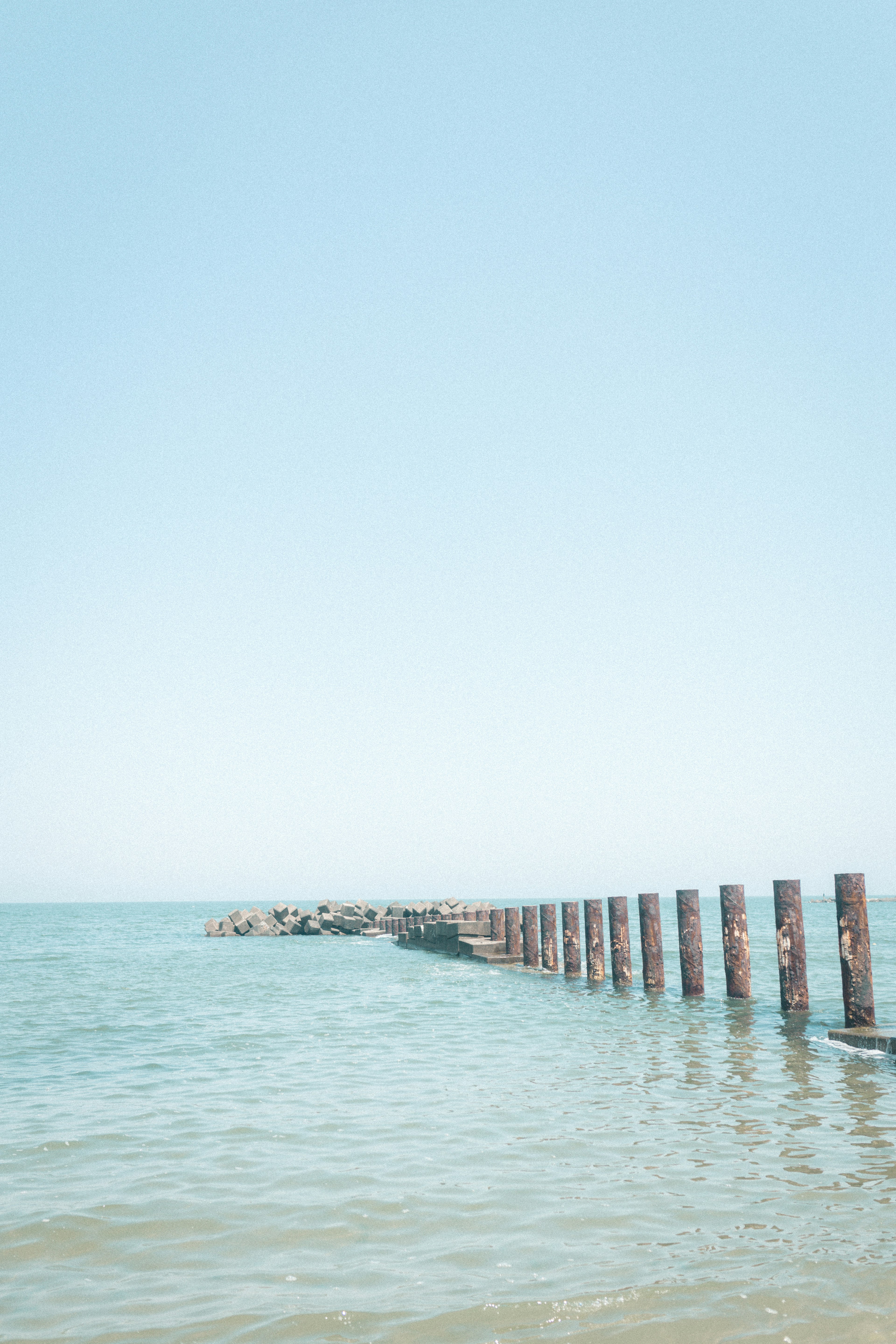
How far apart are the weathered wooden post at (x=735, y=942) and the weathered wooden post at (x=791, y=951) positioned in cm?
90

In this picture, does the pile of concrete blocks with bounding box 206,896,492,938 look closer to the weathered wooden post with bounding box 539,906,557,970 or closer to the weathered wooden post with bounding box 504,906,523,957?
the weathered wooden post with bounding box 504,906,523,957

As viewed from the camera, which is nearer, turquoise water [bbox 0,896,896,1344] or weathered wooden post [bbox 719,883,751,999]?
turquoise water [bbox 0,896,896,1344]

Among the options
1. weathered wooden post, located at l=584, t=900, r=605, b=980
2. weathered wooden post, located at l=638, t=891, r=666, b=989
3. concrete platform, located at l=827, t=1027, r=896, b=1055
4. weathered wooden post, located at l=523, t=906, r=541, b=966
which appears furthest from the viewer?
weathered wooden post, located at l=523, t=906, r=541, b=966

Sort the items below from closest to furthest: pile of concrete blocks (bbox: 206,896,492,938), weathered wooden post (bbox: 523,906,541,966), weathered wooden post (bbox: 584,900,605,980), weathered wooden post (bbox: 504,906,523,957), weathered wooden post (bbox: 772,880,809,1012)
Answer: weathered wooden post (bbox: 772,880,809,1012) < weathered wooden post (bbox: 584,900,605,980) < weathered wooden post (bbox: 523,906,541,966) < weathered wooden post (bbox: 504,906,523,957) < pile of concrete blocks (bbox: 206,896,492,938)

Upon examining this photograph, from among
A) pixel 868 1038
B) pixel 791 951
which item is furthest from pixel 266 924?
pixel 868 1038

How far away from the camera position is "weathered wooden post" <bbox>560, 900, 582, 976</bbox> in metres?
20.8

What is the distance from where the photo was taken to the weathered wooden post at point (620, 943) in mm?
18203

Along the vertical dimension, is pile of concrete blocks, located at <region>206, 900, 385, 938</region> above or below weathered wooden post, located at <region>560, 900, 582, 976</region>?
below

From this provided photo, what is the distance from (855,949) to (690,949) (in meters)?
4.78

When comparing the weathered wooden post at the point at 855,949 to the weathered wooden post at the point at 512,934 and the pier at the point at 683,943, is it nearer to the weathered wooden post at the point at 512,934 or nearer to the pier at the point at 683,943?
the pier at the point at 683,943

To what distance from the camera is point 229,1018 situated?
15469 mm

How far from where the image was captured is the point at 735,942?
1470 centimetres

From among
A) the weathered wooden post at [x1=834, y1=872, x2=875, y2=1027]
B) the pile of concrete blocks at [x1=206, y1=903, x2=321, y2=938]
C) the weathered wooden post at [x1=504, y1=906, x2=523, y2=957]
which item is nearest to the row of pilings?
the weathered wooden post at [x1=834, y1=872, x2=875, y2=1027]

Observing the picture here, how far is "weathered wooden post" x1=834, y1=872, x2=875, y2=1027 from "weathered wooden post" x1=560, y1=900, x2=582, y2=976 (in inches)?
370
